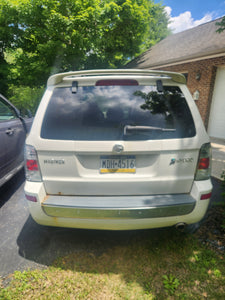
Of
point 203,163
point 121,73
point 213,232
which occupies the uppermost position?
point 121,73

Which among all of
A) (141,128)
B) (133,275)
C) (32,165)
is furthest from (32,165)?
(133,275)

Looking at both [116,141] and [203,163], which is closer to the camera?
[116,141]

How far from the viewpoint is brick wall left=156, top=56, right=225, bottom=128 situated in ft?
28.4

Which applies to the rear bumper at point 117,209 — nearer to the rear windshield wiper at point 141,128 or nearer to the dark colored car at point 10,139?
the rear windshield wiper at point 141,128

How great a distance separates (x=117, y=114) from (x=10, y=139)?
2.38 metres

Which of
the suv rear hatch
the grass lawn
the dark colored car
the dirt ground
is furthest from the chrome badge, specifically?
the dark colored car

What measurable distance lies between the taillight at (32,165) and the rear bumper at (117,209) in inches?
2.7

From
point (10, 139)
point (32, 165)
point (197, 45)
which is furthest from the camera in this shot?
point (197, 45)

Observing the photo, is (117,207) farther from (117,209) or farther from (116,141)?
(116,141)

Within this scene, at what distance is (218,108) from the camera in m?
8.95

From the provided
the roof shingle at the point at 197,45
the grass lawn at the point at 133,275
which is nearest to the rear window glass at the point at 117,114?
the grass lawn at the point at 133,275

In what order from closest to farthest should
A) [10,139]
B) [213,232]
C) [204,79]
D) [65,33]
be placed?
[213,232]
[10,139]
[204,79]
[65,33]

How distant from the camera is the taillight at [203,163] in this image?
1.94 m

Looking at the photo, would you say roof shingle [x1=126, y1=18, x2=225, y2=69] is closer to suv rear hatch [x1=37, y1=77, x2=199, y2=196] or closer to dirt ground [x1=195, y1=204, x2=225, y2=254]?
dirt ground [x1=195, y1=204, x2=225, y2=254]
